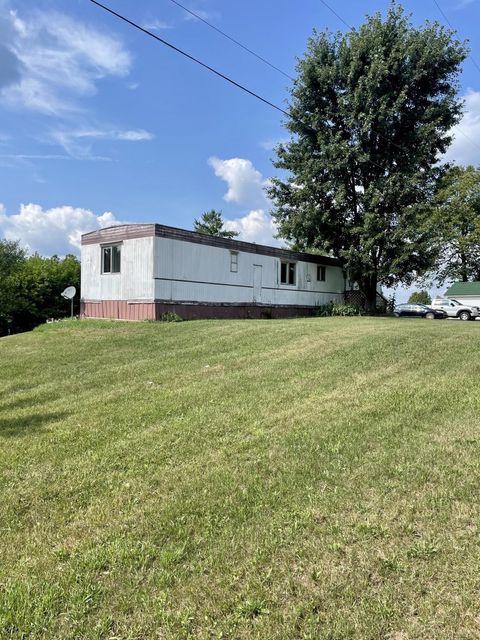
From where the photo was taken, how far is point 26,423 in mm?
5844

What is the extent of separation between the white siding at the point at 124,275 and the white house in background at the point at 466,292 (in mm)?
31159

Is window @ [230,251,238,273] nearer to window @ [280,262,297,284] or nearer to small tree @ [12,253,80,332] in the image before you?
window @ [280,262,297,284]

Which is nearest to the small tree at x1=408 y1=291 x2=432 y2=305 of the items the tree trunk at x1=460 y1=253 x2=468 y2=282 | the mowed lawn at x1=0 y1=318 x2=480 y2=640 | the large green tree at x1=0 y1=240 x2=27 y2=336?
the tree trunk at x1=460 y1=253 x2=468 y2=282

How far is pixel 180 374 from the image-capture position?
8.07m

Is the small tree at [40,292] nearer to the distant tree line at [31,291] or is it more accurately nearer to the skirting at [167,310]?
the distant tree line at [31,291]

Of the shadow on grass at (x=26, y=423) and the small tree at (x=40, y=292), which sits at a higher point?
the small tree at (x=40, y=292)

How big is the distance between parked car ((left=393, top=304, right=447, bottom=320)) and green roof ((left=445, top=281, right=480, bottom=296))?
7.87 metres

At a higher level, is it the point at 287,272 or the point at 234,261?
the point at 234,261

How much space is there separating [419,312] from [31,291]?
81.6 ft

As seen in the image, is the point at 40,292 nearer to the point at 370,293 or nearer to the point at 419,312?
the point at 370,293

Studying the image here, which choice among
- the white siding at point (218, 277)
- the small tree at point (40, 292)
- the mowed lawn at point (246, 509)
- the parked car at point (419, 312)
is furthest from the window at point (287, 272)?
the mowed lawn at point (246, 509)

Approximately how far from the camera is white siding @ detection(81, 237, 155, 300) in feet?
53.3

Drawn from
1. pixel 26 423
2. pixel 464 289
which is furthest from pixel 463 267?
A: pixel 26 423

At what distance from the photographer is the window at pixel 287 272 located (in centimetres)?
2176
